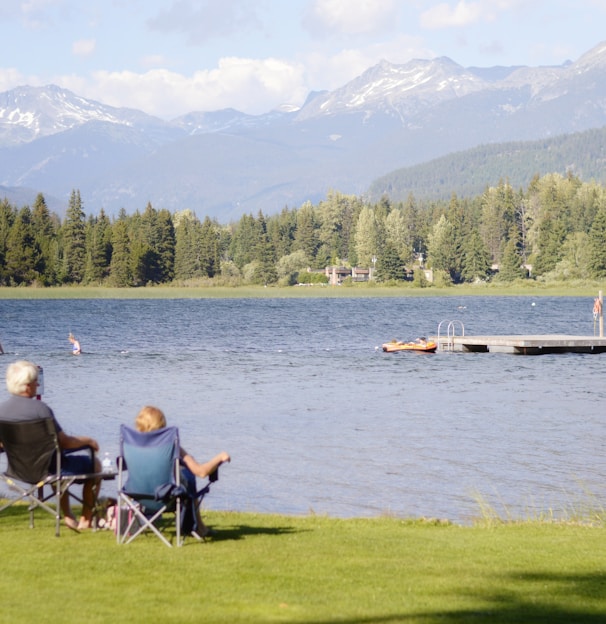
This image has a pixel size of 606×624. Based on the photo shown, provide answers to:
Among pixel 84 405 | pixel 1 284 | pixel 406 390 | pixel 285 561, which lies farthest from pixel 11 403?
pixel 1 284

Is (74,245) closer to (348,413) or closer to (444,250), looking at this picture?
(444,250)

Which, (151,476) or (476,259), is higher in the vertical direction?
(476,259)

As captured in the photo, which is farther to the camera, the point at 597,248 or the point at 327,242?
the point at 327,242

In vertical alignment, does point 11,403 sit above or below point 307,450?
above

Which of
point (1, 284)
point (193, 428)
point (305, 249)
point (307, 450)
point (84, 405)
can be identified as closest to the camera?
point (307, 450)

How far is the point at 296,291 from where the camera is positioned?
144500 millimetres

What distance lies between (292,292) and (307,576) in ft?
440

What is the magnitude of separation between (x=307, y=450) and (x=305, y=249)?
142 m

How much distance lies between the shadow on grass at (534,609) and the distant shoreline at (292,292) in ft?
393

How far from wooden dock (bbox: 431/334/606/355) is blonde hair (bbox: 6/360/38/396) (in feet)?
125

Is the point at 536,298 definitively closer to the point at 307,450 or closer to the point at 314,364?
the point at 314,364

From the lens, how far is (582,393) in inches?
1314

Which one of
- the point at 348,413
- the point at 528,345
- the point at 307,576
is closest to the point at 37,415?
the point at 307,576

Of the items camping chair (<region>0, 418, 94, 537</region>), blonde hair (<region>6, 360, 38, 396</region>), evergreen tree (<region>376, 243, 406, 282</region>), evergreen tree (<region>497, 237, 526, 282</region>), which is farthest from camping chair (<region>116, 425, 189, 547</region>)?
evergreen tree (<region>497, 237, 526, 282</region>)
